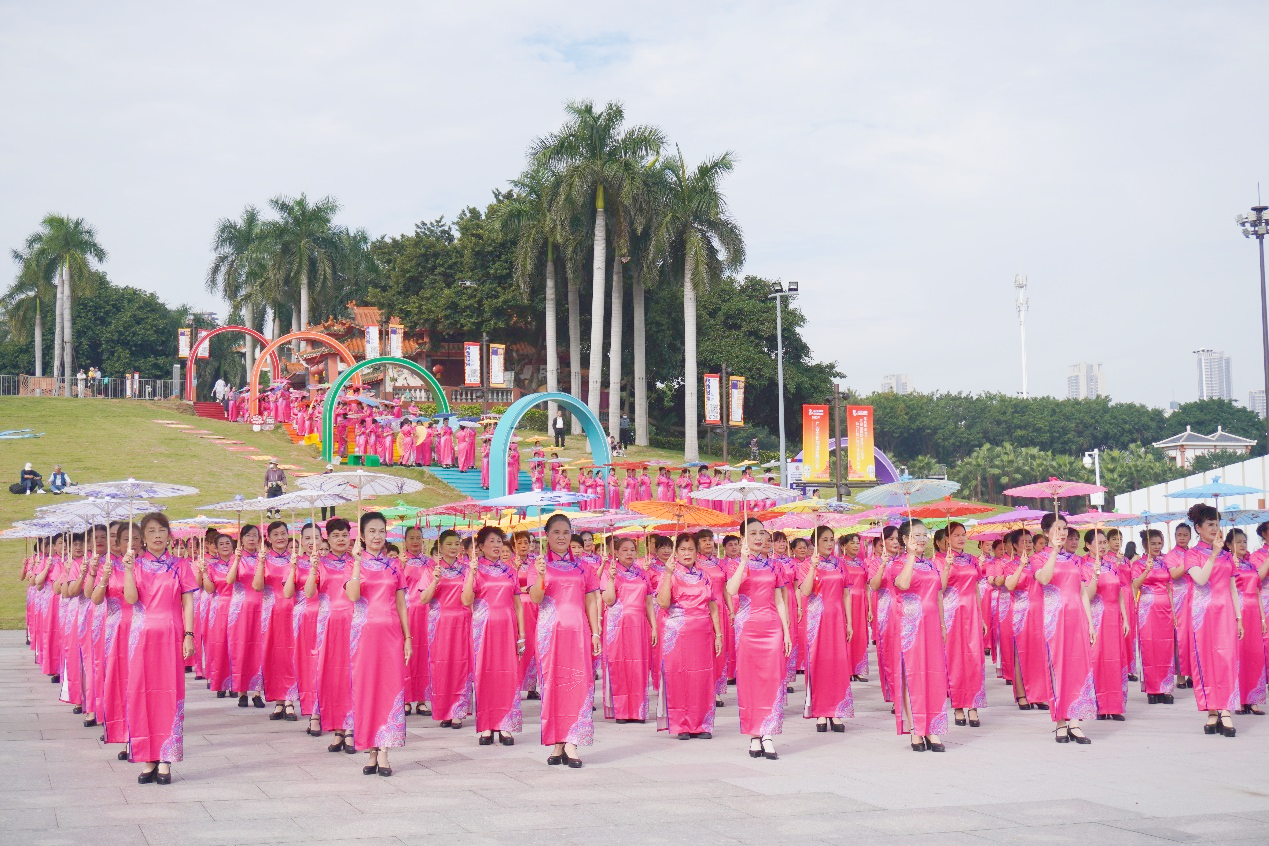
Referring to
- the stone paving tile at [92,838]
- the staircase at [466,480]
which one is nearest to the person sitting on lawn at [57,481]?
the staircase at [466,480]

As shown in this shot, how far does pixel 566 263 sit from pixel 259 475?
49.2 feet

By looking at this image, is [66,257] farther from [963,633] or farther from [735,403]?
[963,633]

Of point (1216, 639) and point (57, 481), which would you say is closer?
point (1216, 639)

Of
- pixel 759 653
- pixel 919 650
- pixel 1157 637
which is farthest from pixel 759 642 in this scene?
pixel 1157 637

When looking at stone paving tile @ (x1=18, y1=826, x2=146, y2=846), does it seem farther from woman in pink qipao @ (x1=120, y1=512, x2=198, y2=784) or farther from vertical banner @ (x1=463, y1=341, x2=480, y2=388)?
vertical banner @ (x1=463, y1=341, x2=480, y2=388)

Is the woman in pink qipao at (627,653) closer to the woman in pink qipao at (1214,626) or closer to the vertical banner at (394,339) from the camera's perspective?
the woman in pink qipao at (1214,626)

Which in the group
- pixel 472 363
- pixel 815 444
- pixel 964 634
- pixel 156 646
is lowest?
pixel 964 634

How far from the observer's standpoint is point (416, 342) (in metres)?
50.9

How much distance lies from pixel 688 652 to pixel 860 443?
2088cm

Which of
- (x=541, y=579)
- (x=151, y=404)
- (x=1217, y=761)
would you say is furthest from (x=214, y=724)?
(x=151, y=404)

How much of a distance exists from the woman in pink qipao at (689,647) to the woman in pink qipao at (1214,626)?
12.4 feet

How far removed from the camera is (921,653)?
8250 mm

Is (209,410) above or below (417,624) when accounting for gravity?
above

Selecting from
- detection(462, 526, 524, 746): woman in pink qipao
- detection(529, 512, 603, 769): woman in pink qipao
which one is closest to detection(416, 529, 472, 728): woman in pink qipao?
detection(462, 526, 524, 746): woman in pink qipao
